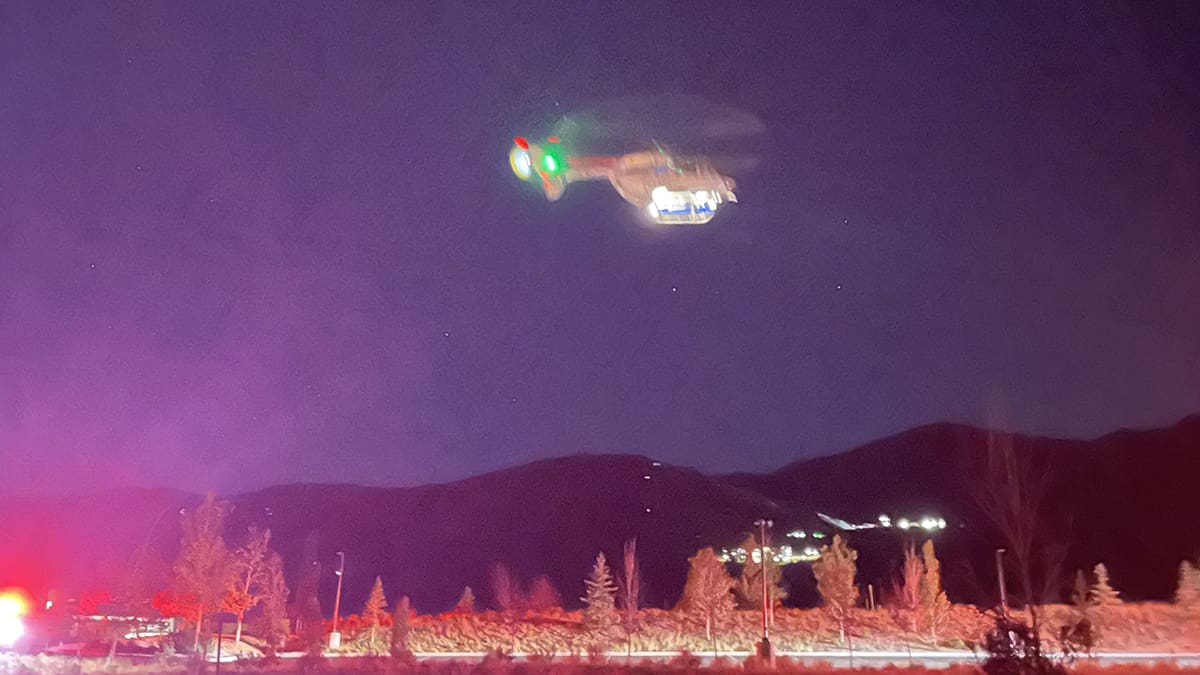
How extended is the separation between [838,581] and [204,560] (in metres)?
33.2

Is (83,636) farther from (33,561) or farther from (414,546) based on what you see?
(414,546)

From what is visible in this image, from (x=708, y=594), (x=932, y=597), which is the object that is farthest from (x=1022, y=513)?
(x=932, y=597)

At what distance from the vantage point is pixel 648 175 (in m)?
20.0

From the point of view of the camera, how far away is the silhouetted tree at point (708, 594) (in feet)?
168

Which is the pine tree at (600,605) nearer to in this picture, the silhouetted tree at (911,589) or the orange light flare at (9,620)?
the silhouetted tree at (911,589)

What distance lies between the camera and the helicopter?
19.6 meters

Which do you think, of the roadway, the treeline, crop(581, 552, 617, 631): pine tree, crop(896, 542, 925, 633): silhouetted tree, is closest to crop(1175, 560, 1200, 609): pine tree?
the treeline

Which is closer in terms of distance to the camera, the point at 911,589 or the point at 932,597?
the point at 932,597

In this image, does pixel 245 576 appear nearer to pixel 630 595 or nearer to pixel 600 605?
pixel 600 605

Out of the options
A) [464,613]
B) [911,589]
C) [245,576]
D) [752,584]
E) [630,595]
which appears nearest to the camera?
[630,595]

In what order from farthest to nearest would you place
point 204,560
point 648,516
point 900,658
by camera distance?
point 648,516
point 204,560
point 900,658

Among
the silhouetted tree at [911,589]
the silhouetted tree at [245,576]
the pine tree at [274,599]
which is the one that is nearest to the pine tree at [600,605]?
the silhouetted tree at [911,589]

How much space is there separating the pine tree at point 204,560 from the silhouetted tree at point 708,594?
22989 mm

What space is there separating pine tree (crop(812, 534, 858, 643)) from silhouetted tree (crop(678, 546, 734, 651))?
18.2 ft
